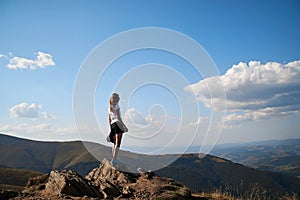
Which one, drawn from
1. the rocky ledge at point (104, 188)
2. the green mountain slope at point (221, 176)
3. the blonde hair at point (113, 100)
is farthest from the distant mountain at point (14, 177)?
the blonde hair at point (113, 100)

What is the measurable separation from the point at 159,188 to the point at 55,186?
13.1ft

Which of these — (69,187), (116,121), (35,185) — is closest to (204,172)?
(116,121)

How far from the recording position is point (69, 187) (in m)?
9.69

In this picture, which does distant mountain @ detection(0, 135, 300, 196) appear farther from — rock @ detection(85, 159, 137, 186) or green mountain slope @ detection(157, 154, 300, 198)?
rock @ detection(85, 159, 137, 186)

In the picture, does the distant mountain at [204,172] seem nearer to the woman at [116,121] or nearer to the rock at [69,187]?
the woman at [116,121]

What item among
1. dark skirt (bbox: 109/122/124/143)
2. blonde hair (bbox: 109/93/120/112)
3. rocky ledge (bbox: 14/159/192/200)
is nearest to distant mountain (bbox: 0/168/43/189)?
rocky ledge (bbox: 14/159/192/200)

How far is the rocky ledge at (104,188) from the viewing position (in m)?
9.61

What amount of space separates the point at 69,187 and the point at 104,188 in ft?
4.37

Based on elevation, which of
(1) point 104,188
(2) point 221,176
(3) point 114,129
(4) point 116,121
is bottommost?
(2) point 221,176

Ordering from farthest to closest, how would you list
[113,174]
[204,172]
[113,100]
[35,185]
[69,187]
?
1. [204,172]
2. [113,174]
3. [113,100]
4. [35,185]
5. [69,187]

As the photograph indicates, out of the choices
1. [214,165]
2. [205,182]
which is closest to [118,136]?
[205,182]

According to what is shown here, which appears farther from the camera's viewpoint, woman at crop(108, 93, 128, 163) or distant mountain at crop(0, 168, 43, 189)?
distant mountain at crop(0, 168, 43, 189)

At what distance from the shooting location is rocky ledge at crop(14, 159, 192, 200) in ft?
31.5

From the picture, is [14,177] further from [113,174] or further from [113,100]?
[113,100]
